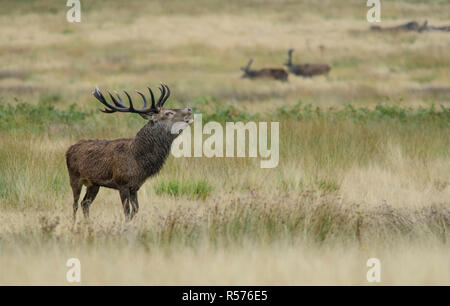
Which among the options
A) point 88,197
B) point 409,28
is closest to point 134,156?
point 88,197

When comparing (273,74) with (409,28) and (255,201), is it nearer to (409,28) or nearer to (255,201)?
(409,28)

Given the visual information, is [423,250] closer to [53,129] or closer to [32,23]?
[53,129]

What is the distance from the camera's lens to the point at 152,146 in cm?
855

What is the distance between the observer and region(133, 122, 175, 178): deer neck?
8516 mm

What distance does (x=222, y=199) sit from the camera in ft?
30.1

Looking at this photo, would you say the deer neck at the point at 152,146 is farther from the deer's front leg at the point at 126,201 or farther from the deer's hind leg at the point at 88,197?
the deer's hind leg at the point at 88,197

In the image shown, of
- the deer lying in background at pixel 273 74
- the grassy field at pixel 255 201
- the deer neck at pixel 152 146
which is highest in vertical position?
the deer lying in background at pixel 273 74

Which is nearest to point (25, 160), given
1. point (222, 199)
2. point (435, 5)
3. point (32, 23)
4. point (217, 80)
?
point (222, 199)

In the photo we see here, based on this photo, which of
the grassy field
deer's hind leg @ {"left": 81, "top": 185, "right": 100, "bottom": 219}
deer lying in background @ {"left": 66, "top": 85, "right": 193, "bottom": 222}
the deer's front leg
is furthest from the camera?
deer's hind leg @ {"left": 81, "top": 185, "right": 100, "bottom": 219}

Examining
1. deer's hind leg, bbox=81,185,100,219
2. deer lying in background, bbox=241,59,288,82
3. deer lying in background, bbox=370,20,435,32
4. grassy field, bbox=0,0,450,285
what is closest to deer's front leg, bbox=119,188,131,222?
grassy field, bbox=0,0,450,285

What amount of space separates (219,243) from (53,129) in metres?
8.61

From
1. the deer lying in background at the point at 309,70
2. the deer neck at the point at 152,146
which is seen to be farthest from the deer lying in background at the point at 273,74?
the deer neck at the point at 152,146

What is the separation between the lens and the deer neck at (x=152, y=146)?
8.52 metres

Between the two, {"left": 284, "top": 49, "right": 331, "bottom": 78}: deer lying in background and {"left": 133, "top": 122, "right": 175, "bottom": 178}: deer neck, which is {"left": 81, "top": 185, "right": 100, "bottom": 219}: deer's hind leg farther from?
{"left": 284, "top": 49, "right": 331, "bottom": 78}: deer lying in background
